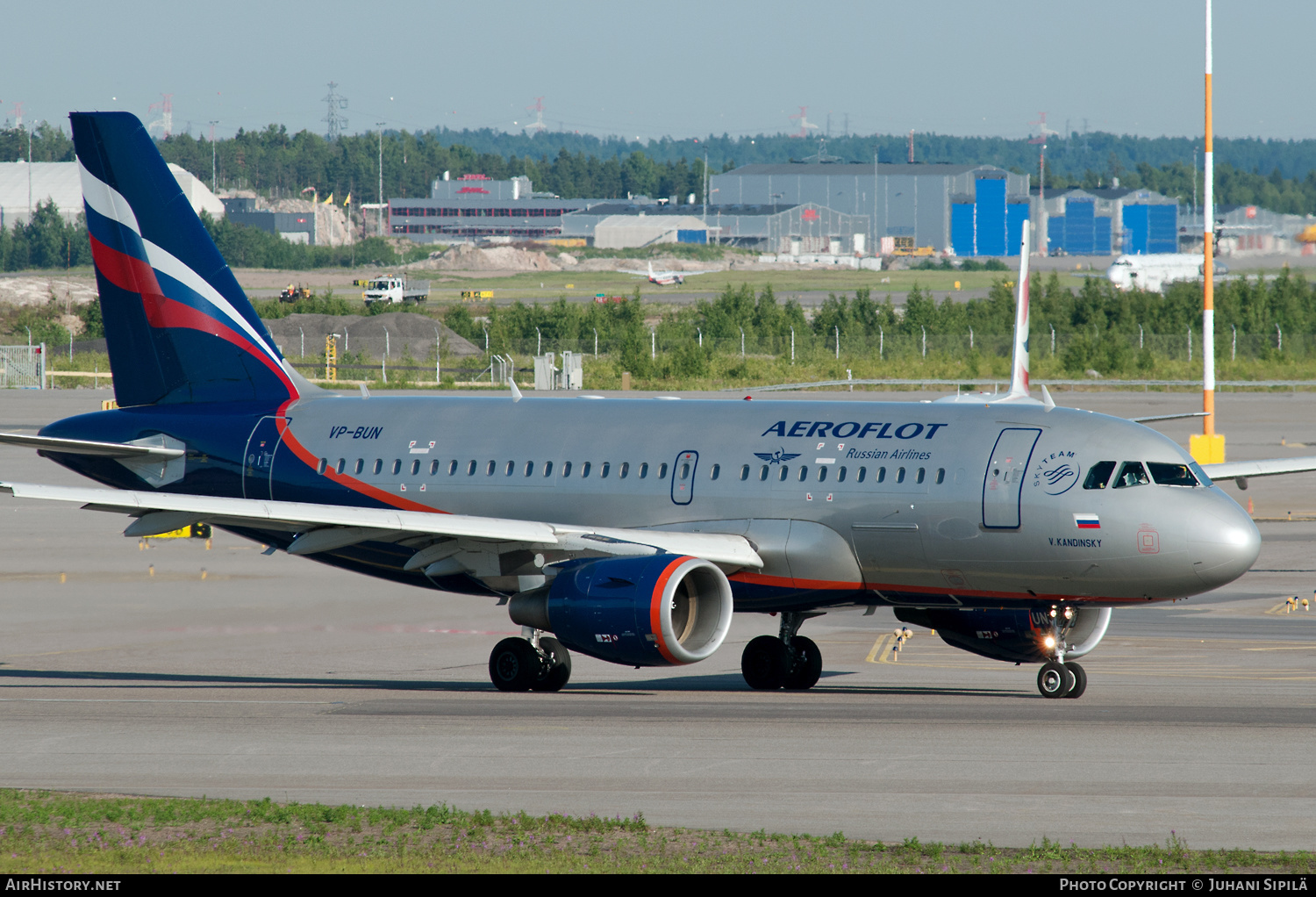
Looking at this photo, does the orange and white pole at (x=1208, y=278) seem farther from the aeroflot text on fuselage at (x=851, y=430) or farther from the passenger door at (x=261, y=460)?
the passenger door at (x=261, y=460)

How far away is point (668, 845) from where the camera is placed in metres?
15.3

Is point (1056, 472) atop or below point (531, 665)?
atop

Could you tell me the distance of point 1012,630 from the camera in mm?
28047

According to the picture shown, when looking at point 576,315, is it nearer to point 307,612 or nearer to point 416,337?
point 416,337

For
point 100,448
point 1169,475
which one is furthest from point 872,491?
point 100,448

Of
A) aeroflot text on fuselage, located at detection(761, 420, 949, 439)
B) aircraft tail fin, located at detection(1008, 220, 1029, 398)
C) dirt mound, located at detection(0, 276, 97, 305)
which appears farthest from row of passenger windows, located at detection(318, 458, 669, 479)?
dirt mound, located at detection(0, 276, 97, 305)

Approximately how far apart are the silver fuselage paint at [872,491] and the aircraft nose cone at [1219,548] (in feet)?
0.09

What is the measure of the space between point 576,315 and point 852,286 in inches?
2651

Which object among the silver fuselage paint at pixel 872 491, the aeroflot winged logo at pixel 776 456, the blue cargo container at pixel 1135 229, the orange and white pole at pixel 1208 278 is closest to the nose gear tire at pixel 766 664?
the silver fuselage paint at pixel 872 491

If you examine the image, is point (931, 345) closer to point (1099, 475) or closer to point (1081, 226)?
point (1081, 226)

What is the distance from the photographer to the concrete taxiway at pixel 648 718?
17828 mm

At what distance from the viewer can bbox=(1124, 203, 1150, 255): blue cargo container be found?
16938cm

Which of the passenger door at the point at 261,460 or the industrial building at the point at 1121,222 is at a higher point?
the industrial building at the point at 1121,222

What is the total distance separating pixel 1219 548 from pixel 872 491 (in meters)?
5.45
